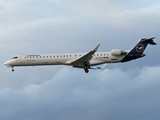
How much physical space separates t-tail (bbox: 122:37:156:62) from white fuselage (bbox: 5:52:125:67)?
2.95 feet

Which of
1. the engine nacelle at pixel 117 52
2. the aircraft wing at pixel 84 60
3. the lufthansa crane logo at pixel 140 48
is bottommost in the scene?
the aircraft wing at pixel 84 60

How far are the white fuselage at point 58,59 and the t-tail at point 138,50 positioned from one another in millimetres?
900

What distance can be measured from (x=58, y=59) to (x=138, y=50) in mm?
11554

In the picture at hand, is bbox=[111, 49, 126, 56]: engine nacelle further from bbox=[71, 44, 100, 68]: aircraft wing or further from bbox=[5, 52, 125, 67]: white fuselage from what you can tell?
bbox=[71, 44, 100, 68]: aircraft wing

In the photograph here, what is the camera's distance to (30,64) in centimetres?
8888

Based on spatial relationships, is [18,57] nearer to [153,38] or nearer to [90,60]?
[90,60]

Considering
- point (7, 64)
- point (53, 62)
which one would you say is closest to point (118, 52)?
point (53, 62)

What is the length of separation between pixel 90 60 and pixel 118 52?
13.7ft

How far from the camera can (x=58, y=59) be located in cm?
8806

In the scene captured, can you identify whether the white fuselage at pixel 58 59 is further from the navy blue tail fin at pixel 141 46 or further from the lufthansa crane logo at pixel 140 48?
the lufthansa crane logo at pixel 140 48

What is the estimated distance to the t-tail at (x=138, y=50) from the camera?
8769 cm

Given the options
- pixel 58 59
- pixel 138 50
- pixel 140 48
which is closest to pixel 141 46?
pixel 140 48

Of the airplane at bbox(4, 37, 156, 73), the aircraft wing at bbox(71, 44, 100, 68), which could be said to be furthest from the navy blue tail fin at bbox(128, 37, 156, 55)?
the aircraft wing at bbox(71, 44, 100, 68)

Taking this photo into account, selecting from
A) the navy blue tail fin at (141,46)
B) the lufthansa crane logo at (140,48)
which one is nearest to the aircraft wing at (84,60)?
the navy blue tail fin at (141,46)
